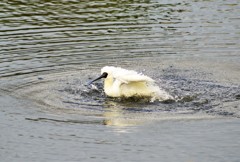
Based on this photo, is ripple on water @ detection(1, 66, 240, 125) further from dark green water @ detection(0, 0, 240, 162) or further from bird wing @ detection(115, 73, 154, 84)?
bird wing @ detection(115, 73, 154, 84)

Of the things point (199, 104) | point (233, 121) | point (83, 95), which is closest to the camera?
point (233, 121)

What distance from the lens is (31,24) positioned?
782 inches

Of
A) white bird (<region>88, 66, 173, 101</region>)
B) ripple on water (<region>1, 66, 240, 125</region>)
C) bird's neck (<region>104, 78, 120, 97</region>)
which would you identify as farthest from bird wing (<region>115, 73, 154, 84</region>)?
ripple on water (<region>1, 66, 240, 125</region>)

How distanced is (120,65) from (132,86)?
226cm

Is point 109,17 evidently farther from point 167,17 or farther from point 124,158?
point 124,158

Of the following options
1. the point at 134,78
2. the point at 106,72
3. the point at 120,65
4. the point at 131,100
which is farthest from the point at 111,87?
the point at 120,65

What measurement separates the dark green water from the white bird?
227 millimetres

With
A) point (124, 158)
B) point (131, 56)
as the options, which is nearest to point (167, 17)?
point (131, 56)

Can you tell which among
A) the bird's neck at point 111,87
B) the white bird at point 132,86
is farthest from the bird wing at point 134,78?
the bird's neck at point 111,87

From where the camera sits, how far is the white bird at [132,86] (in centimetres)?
1413

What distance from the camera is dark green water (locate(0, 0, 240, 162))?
11.6 m

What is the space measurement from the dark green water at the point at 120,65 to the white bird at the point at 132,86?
23 cm

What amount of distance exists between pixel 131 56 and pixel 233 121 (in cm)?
515

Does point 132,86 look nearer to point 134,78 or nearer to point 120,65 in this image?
point 134,78
